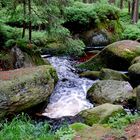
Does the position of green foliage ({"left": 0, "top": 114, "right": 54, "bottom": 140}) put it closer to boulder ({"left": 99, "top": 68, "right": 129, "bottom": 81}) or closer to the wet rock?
boulder ({"left": 99, "top": 68, "right": 129, "bottom": 81})

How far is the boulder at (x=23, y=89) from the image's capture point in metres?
7.92

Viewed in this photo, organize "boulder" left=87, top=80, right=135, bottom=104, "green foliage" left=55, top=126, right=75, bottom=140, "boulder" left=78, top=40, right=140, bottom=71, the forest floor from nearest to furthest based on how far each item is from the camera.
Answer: the forest floor → "green foliage" left=55, top=126, right=75, bottom=140 → "boulder" left=87, top=80, right=135, bottom=104 → "boulder" left=78, top=40, right=140, bottom=71

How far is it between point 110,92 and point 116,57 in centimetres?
351

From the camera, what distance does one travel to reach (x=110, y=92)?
977cm

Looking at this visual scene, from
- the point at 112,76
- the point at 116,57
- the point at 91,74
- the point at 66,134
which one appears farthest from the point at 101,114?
the point at 116,57

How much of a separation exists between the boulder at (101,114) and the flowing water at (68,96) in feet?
4.03

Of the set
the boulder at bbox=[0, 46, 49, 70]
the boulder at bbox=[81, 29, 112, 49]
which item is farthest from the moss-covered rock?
the boulder at bbox=[81, 29, 112, 49]

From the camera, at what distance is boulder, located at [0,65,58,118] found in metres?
7.92

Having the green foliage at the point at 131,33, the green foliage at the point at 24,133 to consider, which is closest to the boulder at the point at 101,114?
the green foliage at the point at 24,133

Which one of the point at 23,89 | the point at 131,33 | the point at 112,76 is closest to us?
the point at 23,89

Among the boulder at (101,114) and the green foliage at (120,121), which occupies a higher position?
the green foliage at (120,121)

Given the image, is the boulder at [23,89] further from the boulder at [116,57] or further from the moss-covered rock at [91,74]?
the boulder at [116,57]

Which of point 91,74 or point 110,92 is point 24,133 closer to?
point 110,92

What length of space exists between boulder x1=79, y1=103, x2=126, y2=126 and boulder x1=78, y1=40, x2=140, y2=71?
18.1 ft
